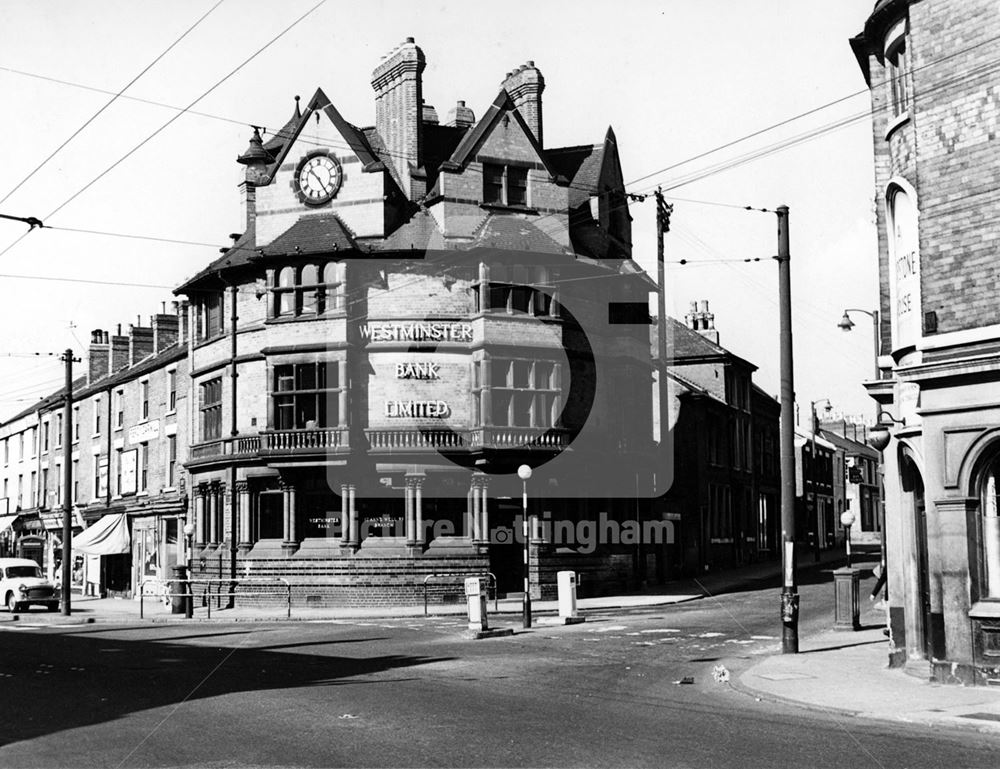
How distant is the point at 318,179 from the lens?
1505 inches

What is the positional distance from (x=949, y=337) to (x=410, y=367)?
22765 mm

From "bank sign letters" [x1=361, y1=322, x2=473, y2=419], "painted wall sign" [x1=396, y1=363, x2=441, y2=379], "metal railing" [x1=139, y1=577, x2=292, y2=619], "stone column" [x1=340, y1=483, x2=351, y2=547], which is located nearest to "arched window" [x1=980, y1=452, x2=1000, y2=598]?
"bank sign letters" [x1=361, y1=322, x2=473, y2=419]

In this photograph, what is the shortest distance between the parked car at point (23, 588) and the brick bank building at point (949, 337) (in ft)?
103

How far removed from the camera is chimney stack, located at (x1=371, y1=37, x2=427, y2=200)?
3906 centimetres

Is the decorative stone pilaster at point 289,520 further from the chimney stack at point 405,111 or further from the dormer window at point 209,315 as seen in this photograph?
the chimney stack at point 405,111

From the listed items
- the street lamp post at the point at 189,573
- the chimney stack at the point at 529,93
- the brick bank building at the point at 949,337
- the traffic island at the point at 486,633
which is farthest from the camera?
the chimney stack at the point at 529,93

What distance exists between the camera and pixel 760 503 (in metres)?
65.2

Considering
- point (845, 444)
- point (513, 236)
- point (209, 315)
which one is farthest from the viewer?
point (845, 444)

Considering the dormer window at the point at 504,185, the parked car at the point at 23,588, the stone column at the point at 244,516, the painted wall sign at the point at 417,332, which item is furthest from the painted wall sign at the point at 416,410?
the parked car at the point at 23,588

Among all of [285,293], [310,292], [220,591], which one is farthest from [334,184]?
[220,591]

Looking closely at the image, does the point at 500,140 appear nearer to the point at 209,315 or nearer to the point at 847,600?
the point at 209,315

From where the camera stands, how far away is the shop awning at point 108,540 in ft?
159

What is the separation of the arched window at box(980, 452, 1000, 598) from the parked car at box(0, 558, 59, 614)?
33.4 metres

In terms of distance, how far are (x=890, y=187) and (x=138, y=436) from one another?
3834 cm
